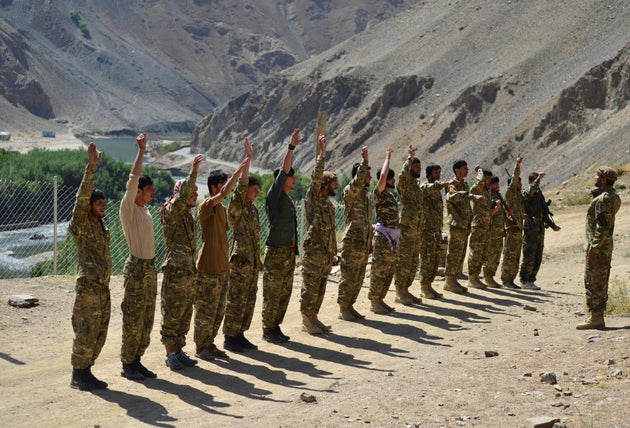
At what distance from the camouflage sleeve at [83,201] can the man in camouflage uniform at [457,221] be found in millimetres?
6199

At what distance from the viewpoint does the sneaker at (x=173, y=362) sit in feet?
28.6

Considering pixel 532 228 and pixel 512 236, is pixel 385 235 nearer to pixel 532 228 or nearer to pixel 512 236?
pixel 512 236


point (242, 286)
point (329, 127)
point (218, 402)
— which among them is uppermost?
point (329, 127)

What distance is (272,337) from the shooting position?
10062mm

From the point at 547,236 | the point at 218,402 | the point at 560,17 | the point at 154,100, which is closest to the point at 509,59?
the point at 560,17

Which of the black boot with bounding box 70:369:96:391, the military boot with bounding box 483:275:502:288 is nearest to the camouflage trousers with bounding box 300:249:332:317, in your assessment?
the black boot with bounding box 70:369:96:391

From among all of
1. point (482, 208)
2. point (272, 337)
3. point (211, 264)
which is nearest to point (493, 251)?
point (482, 208)

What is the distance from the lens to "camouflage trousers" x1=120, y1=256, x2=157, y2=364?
323 inches

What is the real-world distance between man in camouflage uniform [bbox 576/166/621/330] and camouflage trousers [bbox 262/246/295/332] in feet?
9.88

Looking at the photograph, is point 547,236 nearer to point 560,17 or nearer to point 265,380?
point 265,380

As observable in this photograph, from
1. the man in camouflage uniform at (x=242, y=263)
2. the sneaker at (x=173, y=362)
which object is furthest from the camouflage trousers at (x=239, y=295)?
the sneaker at (x=173, y=362)

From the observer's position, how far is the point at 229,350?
956 centimetres

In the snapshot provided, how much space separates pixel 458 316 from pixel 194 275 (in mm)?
4191

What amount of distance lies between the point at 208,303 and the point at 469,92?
55331mm
